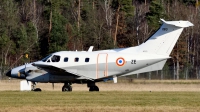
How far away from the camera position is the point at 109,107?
106 feet

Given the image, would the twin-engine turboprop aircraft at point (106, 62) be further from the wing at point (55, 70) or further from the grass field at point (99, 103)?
the grass field at point (99, 103)

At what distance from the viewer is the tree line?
8388 cm

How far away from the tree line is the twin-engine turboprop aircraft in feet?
92.6

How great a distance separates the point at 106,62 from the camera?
1877 inches

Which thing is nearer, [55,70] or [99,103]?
[99,103]

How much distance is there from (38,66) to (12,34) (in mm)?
40437

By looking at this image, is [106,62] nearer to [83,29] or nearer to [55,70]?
[55,70]

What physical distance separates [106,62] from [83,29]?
42.2 meters

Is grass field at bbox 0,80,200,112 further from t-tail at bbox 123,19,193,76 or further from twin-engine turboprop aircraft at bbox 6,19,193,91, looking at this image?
t-tail at bbox 123,19,193,76

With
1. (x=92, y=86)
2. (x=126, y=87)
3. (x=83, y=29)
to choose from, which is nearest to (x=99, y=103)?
(x=92, y=86)

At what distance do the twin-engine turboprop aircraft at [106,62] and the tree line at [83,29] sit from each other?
2822 centimetres


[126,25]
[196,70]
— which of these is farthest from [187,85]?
[126,25]

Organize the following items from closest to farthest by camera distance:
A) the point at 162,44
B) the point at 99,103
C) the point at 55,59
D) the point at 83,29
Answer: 1. the point at 99,103
2. the point at 162,44
3. the point at 55,59
4. the point at 83,29

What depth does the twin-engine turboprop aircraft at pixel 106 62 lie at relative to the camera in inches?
1877
